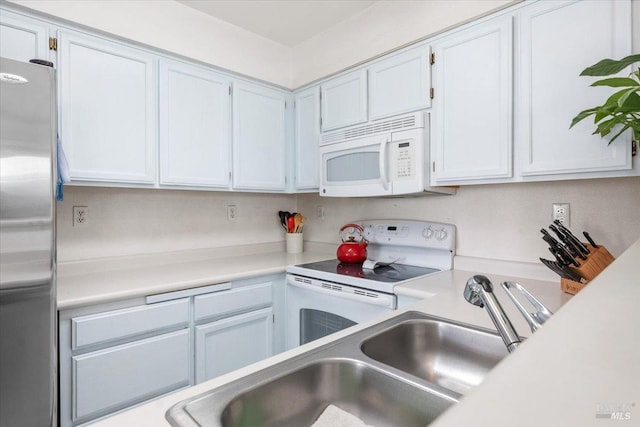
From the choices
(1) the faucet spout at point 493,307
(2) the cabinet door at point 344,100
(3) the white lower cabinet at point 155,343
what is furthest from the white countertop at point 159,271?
(1) the faucet spout at point 493,307

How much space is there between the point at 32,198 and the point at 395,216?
Answer: 1.98 meters

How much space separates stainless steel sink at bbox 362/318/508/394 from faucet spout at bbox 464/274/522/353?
0.32 m

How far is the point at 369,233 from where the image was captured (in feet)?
8.21

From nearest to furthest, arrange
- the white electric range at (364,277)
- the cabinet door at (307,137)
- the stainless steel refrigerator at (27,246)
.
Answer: the stainless steel refrigerator at (27,246) < the white electric range at (364,277) < the cabinet door at (307,137)

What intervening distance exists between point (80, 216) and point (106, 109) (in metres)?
0.67

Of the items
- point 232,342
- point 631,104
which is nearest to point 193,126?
point 232,342

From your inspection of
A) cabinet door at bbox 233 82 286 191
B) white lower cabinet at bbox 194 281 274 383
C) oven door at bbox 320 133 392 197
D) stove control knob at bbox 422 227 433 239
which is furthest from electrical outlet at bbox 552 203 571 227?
cabinet door at bbox 233 82 286 191

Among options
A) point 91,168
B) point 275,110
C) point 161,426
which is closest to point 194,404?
point 161,426

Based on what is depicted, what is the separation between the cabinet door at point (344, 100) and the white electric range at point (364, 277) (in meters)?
0.76

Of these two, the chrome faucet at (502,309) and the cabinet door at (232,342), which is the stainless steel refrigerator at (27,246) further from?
the chrome faucet at (502,309)

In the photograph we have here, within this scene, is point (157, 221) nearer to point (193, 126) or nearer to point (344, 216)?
point (193, 126)

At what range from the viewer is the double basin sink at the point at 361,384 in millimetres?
689

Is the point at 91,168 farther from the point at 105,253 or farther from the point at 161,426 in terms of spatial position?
the point at 161,426

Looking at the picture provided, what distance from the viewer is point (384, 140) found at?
79.6 inches
